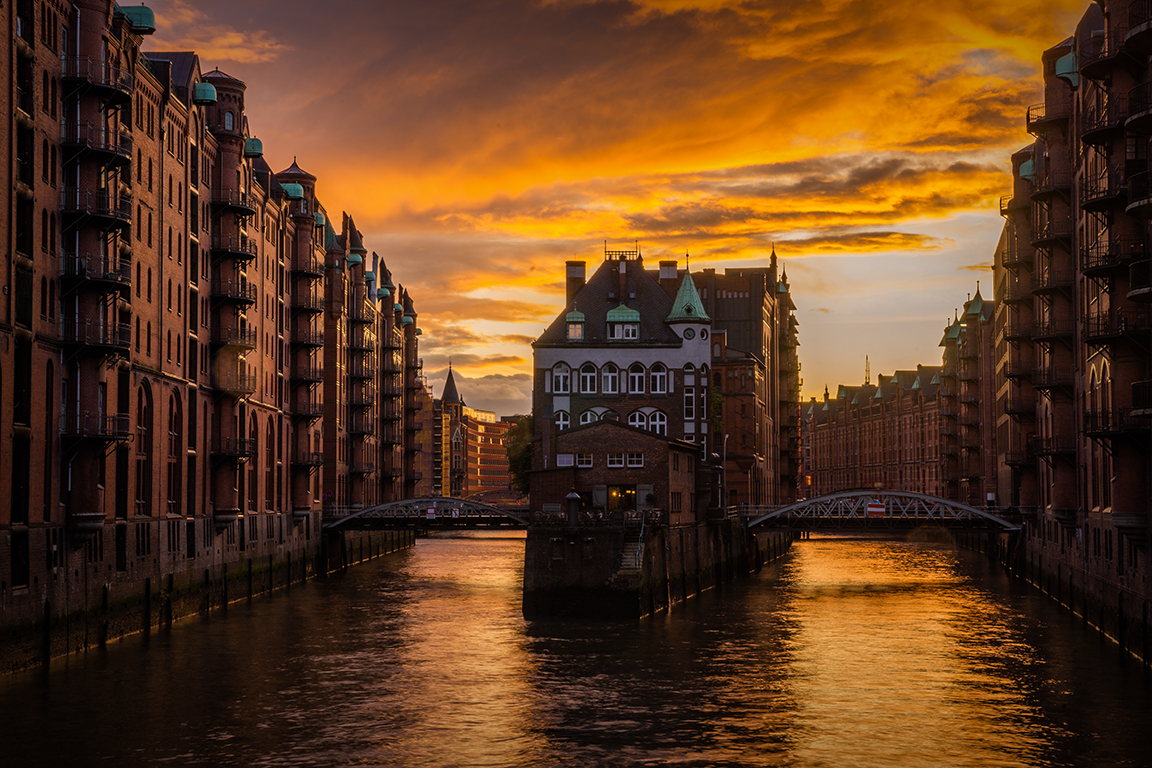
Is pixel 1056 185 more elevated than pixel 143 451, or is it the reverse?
pixel 1056 185

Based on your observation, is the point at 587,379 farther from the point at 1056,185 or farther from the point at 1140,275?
the point at 1140,275

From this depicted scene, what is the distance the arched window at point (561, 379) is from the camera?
98375mm

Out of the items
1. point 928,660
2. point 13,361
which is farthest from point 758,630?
point 13,361

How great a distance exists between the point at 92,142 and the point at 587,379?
5389 centimetres

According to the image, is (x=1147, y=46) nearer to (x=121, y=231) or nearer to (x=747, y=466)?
(x=121, y=231)

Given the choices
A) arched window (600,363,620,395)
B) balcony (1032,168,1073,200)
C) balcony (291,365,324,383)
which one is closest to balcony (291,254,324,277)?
balcony (291,365,324,383)

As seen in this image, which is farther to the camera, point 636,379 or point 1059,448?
point 636,379

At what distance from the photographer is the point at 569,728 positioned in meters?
36.3

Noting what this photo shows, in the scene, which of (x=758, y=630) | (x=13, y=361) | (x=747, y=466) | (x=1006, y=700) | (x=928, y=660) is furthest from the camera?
(x=747, y=466)

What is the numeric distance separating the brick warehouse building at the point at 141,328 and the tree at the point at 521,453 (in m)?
21.1

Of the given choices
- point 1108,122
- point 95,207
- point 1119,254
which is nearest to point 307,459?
point 95,207

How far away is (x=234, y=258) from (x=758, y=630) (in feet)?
113

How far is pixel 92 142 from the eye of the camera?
48.2m

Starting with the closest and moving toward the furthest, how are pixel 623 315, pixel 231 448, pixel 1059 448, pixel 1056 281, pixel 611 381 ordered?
1. pixel 1059 448
2. pixel 1056 281
3. pixel 231 448
4. pixel 611 381
5. pixel 623 315
